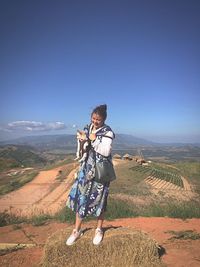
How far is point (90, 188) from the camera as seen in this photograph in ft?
15.0

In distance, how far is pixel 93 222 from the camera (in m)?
8.49

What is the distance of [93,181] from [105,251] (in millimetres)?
1120

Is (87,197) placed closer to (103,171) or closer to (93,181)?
(93,181)

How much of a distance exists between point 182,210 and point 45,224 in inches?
173

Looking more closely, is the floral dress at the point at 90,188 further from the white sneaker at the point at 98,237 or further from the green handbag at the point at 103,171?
the white sneaker at the point at 98,237

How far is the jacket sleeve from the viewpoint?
4348 millimetres

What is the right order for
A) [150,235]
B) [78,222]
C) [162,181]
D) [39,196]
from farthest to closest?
1. [162,181]
2. [39,196]
3. [150,235]
4. [78,222]

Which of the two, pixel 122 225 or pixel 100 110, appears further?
pixel 122 225

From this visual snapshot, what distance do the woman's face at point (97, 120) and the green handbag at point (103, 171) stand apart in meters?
0.52

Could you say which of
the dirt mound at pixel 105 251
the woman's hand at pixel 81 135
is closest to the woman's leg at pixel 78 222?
the dirt mound at pixel 105 251

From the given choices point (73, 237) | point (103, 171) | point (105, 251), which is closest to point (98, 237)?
point (105, 251)

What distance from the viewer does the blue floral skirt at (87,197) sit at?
455 centimetres

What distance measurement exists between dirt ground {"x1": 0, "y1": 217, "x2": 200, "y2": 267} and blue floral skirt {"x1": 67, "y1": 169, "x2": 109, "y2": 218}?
4.46 ft

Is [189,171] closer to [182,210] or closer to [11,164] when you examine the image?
[11,164]
